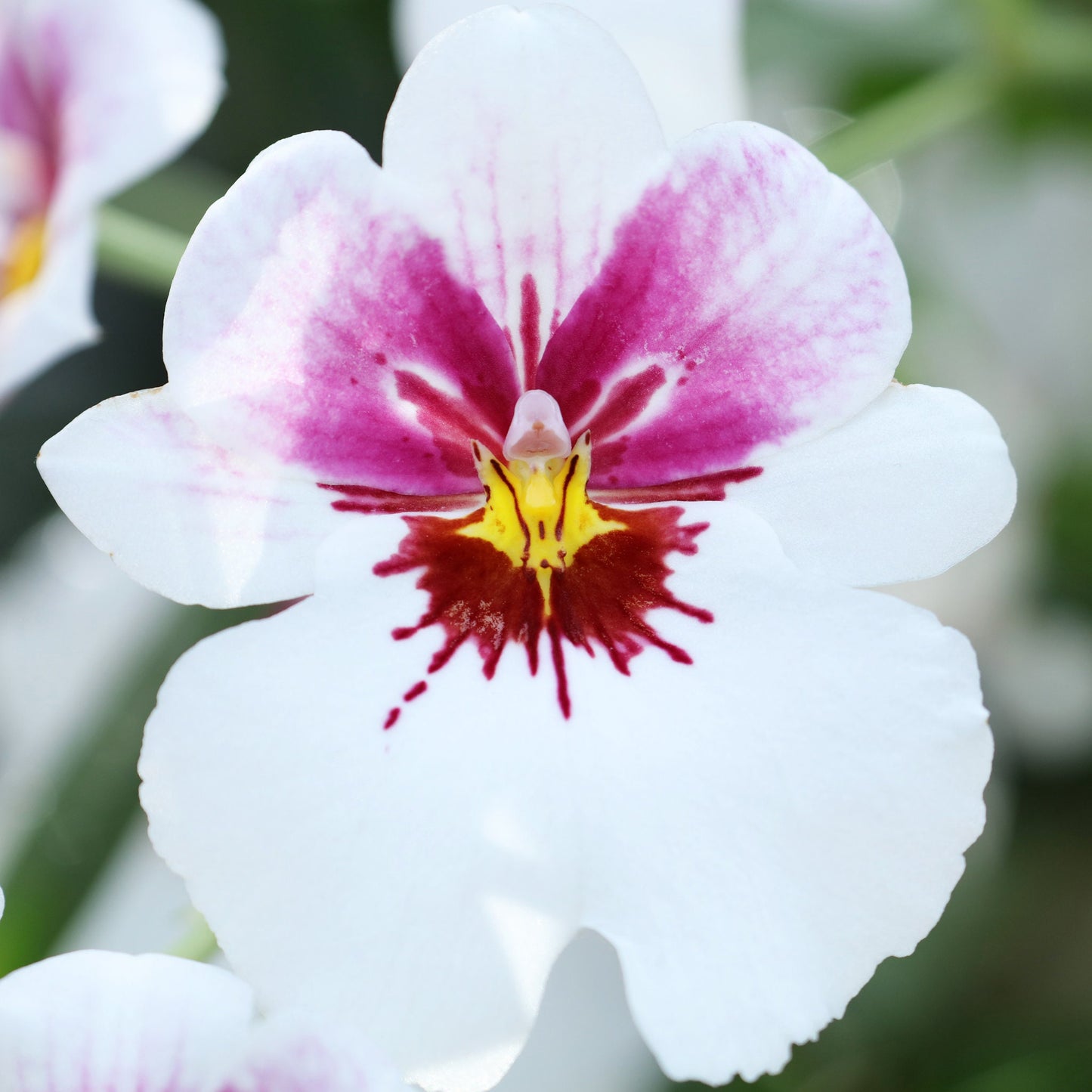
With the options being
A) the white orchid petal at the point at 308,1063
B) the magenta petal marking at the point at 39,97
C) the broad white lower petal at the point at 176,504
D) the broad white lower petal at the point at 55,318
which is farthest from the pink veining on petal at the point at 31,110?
the white orchid petal at the point at 308,1063

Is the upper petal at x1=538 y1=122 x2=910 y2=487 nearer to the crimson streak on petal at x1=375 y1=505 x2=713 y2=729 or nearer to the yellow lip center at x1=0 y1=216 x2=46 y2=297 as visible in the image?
the crimson streak on petal at x1=375 y1=505 x2=713 y2=729

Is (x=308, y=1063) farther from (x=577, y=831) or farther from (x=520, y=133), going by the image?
(x=520, y=133)

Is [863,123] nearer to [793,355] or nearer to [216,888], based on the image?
[793,355]

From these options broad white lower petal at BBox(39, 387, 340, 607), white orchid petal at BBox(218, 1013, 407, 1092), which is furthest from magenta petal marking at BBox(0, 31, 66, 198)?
white orchid petal at BBox(218, 1013, 407, 1092)

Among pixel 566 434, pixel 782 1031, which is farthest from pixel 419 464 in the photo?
pixel 782 1031

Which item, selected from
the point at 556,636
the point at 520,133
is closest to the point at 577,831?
the point at 556,636
